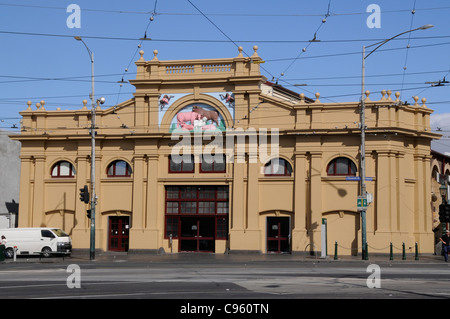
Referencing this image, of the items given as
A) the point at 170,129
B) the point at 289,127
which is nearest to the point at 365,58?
the point at 289,127

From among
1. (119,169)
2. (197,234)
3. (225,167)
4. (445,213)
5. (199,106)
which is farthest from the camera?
(119,169)

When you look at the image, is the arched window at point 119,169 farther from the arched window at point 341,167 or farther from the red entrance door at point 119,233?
the arched window at point 341,167

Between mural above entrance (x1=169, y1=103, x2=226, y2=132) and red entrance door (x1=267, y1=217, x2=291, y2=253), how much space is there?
21.7ft

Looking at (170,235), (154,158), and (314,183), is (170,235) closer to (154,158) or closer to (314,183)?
(154,158)

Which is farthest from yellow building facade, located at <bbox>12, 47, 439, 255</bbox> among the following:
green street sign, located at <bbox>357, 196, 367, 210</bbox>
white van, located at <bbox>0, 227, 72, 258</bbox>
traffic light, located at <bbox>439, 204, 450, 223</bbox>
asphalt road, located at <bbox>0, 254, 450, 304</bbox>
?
asphalt road, located at <bbox>0, 254, 450, 304</bbox>

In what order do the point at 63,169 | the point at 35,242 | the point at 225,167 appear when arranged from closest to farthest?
the point at 35,242 < the point at 225,167 < the point at 63,169

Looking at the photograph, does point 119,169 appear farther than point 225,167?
Yes

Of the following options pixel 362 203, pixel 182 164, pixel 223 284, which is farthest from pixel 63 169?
pixel 223 284

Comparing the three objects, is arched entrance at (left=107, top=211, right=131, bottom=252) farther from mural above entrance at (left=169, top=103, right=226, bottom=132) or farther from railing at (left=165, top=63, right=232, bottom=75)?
railing at (left=165, top=63, right=232, bottom=75)

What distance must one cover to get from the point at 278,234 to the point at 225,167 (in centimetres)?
519

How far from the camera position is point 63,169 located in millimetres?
43375

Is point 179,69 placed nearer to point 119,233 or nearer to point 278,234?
point 119,233
